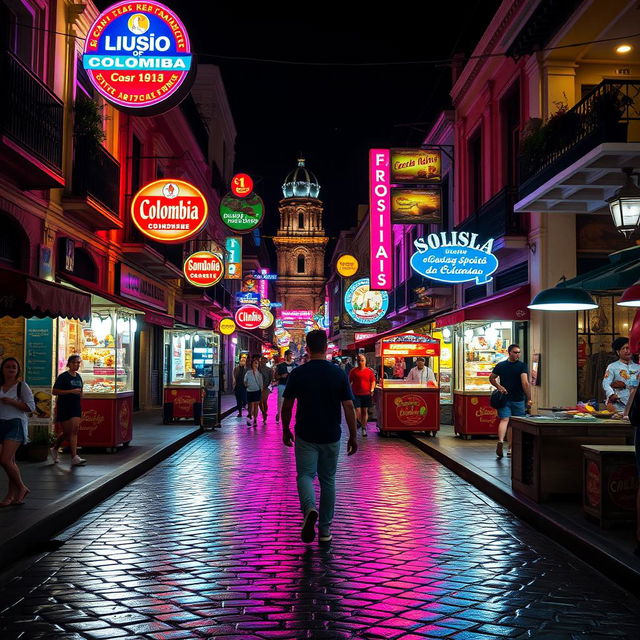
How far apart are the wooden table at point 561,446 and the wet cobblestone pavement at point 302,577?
55 centimetres

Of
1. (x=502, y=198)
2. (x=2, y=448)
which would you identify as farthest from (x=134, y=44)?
(x=502, y=198)

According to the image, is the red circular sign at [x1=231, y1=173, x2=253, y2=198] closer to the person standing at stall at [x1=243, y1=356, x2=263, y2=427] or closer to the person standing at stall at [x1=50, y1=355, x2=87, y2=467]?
the person standing at stall at [x1=243, y1=356, x2=263, y2=427]

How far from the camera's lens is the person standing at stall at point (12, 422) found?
860 cm

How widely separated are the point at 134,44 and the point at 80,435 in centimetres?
648

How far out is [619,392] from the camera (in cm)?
1081

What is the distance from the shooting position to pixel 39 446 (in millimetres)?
12742

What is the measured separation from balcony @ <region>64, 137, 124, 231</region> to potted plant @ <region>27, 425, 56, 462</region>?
17.0 ft

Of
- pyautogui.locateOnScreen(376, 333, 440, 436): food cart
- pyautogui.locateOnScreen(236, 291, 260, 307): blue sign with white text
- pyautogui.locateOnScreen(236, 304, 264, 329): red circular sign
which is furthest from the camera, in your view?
pyautogui.locateOnScreen(236, 291, 260, 307): blue sign with white text

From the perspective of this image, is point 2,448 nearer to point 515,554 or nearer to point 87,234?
point 515,554

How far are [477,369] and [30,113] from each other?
998 cm

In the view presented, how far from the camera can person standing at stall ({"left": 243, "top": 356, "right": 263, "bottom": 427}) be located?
71.6 ft

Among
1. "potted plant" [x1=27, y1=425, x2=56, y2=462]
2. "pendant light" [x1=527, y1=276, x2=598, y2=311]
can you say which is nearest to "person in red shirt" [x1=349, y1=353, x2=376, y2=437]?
"potted plant" [x1=27, y1=425, x2=56, y2=462]

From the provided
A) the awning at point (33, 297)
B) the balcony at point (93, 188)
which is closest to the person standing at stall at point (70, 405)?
the awning at point (33, 297)

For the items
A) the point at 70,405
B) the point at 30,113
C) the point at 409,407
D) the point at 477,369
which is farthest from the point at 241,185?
the point at 70,405
